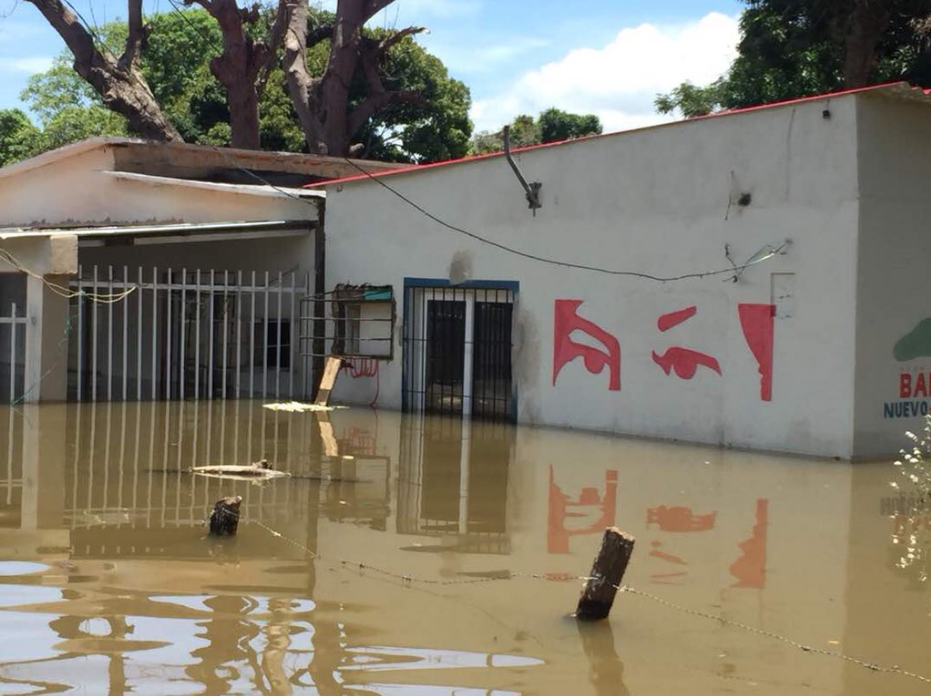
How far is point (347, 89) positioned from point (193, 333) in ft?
32.8

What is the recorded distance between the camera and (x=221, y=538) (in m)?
7.75

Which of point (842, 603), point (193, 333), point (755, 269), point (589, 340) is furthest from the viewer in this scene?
point (193, 333)

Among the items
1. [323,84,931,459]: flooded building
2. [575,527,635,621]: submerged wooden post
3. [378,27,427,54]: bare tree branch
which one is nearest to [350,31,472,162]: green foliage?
[378,27,427,54]: bare tree branch

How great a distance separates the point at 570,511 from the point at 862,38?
1536 cm

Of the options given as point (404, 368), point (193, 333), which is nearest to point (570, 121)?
point (193, 333)

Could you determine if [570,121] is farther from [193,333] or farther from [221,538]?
[221,538]

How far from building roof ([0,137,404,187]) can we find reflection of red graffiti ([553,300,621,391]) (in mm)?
7907

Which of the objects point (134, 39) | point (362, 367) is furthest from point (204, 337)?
point (134, 39)

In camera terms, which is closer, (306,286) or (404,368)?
(404,368)

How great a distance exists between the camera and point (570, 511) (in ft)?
30.0

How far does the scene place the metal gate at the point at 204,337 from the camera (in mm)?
17969

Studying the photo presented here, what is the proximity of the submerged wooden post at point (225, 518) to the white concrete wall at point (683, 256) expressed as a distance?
21.9ft

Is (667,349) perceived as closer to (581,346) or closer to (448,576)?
(581,346)

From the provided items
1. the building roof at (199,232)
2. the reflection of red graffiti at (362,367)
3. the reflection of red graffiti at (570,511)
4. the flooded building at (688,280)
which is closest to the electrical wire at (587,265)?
the flooded building at (688,280)
